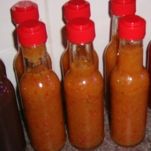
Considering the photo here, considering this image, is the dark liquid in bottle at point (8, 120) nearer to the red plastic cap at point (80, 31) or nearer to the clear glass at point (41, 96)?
the clear glass at point (41, 96)

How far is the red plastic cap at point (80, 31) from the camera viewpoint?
543 mm

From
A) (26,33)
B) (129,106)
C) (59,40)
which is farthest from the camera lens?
(59,40)

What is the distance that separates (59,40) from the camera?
76cm

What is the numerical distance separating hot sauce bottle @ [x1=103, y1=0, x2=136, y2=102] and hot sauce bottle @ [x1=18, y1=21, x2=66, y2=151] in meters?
0.15

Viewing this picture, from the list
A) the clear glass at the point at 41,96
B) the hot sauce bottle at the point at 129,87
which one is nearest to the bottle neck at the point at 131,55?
the hot sauce bottle at the point at 129,87

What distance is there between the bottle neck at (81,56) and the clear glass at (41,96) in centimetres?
5

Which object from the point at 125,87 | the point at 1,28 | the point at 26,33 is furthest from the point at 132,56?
the point at 1,28

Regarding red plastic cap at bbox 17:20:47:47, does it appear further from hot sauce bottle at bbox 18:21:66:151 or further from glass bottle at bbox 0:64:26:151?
glass bottle at bbox 0:64:26:151

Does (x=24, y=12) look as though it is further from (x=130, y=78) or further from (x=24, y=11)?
(x=130, y=78)

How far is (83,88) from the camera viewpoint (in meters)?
0.62

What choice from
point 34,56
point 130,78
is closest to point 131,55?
point 130,78

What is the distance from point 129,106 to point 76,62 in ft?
0.47

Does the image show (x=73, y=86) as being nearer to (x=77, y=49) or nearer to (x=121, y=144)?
(x=77, y=49)

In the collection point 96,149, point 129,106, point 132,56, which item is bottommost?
point 96,149
